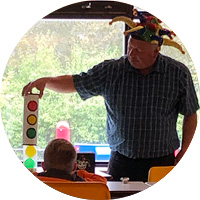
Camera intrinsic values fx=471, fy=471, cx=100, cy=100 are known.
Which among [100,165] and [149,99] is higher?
[149,99]

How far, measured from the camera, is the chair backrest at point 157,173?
1.02 m

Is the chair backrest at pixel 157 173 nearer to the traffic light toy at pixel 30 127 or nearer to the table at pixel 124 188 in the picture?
the table at pixel 124 188

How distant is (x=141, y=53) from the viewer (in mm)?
1029

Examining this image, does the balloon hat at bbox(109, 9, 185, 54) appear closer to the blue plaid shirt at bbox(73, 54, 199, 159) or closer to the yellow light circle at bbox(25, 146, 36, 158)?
the blue plaid shirt at bbox(73, 54, 199, 159)

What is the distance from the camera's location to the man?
1.03m

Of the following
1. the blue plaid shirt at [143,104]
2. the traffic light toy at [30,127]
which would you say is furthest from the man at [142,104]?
the traffic light toy at [30,127]

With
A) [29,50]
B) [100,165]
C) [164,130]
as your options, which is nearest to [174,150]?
[164,130]

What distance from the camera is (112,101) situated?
1.03 m

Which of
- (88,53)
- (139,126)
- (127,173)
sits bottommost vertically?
(127,173)

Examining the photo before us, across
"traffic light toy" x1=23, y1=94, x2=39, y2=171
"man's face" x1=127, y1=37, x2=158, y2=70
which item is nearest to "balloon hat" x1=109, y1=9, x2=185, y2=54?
"man's face" x1=127, y1=37, x2=158, y2=70

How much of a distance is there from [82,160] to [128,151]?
0.10 meters

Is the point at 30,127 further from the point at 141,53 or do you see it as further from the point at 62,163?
the point at 141,53

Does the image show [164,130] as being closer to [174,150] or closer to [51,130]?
[174,150]

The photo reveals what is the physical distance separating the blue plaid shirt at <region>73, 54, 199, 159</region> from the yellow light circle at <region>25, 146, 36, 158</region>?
17 cm
